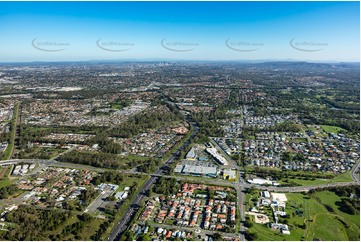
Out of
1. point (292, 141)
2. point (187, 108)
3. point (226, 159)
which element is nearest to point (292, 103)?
point (187, 108)

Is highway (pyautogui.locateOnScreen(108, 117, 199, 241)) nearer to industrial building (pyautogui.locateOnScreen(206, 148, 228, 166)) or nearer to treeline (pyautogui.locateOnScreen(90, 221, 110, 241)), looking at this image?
treeline (pyautogui.locateOnScreen(90, 221, 110, 241))

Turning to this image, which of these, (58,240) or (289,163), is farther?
(289,163)

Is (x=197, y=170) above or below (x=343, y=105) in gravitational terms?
above

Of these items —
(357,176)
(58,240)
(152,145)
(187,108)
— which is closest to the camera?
(58,240)

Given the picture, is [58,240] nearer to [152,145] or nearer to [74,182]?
[74,182]

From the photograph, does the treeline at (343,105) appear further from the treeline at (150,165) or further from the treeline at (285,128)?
the treeline at (150,165)

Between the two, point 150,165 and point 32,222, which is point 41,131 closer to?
point 150,165

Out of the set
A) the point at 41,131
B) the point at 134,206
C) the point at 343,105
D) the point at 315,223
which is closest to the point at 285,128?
the point at 315,223

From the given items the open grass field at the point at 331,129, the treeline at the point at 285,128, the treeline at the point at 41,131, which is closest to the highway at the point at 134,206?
the treeline at the point at 41,131
